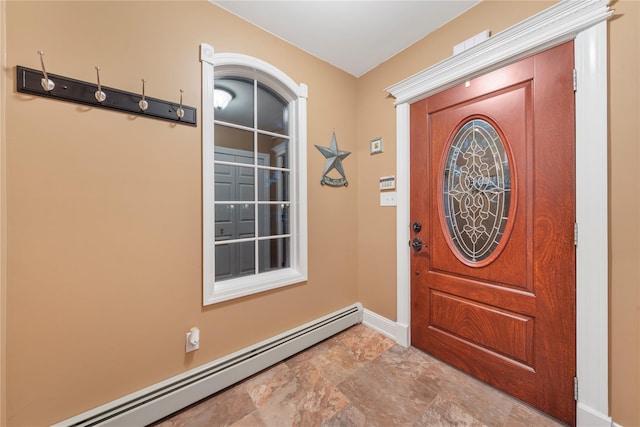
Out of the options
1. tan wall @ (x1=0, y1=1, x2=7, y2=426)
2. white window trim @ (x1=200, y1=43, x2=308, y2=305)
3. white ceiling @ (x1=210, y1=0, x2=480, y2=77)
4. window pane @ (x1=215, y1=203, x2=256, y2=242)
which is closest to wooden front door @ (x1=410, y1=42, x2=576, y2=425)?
white ceiling @ (x1=210, y1=0, x2=480, y2=77)

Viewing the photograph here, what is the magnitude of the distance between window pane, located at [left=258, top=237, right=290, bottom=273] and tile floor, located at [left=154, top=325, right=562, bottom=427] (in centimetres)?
76

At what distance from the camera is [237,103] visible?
191 centimetres

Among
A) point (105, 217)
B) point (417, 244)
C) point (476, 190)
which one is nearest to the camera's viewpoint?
point (105, 217)

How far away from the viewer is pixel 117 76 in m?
1.33

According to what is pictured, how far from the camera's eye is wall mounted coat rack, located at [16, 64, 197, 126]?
44.4 inches

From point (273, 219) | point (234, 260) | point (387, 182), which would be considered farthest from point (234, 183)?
point (387, 182)

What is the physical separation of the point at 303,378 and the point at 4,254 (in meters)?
1.77

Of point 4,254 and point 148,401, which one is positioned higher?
point 4,254

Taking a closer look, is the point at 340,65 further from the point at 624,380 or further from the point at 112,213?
the point at 624,380

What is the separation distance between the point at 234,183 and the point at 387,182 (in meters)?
1.36

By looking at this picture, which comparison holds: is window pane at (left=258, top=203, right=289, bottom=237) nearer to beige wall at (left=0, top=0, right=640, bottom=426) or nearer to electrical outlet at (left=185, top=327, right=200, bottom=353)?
beige wall at (left=0, top=0, right=640, bottom=426)

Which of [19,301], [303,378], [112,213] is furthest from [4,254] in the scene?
[303,378]

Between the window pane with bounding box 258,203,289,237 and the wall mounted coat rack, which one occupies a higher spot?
the wall mounted coat rack

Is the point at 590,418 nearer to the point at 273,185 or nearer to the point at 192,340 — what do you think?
the point at 192,340
